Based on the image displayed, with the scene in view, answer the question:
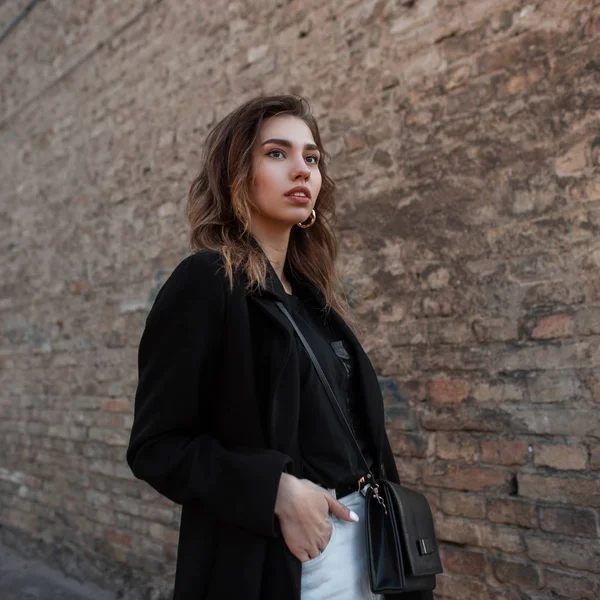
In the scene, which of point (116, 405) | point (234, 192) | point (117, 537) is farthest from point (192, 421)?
point (117, 537)

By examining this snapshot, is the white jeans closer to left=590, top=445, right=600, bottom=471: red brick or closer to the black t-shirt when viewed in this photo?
the black t-shirt

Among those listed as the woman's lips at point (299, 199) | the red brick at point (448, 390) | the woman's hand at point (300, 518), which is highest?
the woman's lips at point (299, 199)

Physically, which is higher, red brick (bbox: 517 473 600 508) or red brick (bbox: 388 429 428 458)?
red brick (bbox: 388 429 428 458)

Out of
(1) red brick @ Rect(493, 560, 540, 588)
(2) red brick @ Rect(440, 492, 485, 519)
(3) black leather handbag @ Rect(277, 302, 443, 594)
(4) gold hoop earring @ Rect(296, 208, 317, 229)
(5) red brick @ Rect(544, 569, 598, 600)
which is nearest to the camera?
(3) black leather handbag @ Rect(277, 302, 443, 594)

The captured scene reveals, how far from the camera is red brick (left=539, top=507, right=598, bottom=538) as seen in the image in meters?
2.45

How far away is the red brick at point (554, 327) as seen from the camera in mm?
2590

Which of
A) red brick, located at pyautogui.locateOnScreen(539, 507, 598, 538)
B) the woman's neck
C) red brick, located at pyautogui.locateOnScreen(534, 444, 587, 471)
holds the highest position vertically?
the woman's neck

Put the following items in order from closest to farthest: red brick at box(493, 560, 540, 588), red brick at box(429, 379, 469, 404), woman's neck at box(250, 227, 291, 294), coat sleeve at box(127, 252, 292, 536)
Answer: coat sleeve at box(127, 252, 292, 536)
woman's neck at box(250, 227, 291, 294)
red brick at box(493, 560, 540, 588)
red brick at box(429, 379, 469, 404)

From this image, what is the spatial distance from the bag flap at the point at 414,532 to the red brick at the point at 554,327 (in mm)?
1350

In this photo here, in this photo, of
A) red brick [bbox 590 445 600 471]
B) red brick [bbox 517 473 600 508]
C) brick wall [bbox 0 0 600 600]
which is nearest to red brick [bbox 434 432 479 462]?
brick wall [bbox 0 0 600 600]

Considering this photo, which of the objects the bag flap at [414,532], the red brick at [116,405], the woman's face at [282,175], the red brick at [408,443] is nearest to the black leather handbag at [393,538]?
the bag flap at [414,532]

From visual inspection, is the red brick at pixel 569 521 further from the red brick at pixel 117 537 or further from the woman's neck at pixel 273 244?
the red brick at pixel 117 537

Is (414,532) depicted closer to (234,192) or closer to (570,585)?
(234,192)

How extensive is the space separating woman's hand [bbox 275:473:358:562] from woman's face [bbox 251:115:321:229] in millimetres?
640
